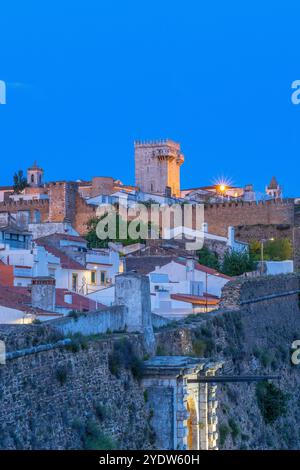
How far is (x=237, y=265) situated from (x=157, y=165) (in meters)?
53.2

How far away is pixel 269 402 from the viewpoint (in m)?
31.9

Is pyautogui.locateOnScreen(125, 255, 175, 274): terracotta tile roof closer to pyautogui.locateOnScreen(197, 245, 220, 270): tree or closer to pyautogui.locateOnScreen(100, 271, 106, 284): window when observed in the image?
pyautogui.locateOnScreen(100, 271, 106, 284): window

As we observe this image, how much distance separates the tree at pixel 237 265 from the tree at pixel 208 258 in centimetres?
50

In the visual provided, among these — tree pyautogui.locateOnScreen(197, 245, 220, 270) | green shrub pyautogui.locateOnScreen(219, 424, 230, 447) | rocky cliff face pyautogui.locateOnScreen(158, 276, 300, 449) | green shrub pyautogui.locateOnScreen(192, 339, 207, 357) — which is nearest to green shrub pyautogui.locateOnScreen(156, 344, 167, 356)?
rocky cliff face pyautogui.locateOnScreen(158, 276, 300, 449)

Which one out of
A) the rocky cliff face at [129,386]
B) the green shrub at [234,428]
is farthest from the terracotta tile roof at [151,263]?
the green shrub at [234,428]

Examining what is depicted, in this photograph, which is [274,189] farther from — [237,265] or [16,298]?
[16,298]

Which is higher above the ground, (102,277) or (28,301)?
(102,277)

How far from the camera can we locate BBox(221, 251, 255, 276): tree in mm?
52031

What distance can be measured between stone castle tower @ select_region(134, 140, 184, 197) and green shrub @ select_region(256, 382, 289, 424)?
2751 inches

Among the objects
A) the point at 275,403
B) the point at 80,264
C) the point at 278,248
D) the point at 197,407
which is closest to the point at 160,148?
the point at 278,248

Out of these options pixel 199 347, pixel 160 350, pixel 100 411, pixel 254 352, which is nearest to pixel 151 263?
pixel 254 352

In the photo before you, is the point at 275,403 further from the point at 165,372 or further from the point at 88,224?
the point at 88,224
